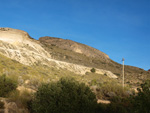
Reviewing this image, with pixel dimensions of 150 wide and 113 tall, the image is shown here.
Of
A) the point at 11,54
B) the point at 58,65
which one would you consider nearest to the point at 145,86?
the point at 11,54

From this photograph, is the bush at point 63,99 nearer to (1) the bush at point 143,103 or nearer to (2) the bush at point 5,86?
(1) the bush at point 143,103

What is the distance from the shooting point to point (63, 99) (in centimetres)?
798

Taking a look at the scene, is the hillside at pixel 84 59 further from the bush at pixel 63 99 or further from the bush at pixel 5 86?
the bush at pixel 63 99

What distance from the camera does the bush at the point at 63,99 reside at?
25.7 feet

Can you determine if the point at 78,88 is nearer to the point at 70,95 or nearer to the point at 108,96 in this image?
the point at 70,95

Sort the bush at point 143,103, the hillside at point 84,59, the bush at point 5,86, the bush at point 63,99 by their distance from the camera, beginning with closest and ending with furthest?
the bush at point 143,103 → the bush at point 63,99 → the bush at point 5,86 → the hillside at point 84,59

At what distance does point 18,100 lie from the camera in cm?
909

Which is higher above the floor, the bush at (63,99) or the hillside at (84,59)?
the hillside at (84,59)

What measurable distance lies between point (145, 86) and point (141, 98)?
59 centimetres

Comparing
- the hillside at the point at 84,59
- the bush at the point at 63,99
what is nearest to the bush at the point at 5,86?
the bush at the point at 63,99

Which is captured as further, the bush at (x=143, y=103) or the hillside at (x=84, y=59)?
the hillside at (x=84, y=59)

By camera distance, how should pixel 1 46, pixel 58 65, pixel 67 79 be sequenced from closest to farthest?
pixel 67 79 → pixel 1 46 → pixel 58 65

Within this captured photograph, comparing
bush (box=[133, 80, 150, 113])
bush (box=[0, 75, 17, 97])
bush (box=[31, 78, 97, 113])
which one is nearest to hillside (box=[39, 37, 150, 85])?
bush (box=[0, 75, 17, 97])

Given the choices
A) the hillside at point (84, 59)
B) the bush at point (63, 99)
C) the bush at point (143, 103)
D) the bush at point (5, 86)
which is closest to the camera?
the bush at point (143, 103)
